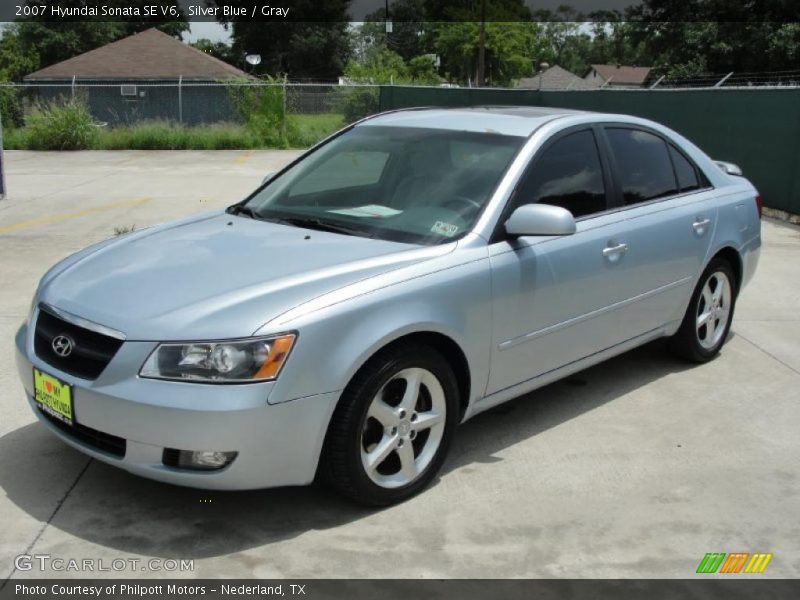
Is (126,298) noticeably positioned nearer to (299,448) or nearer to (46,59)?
(299,448)

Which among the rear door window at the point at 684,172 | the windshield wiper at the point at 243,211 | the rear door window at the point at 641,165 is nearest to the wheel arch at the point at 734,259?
the rear door window at the point at 684,172

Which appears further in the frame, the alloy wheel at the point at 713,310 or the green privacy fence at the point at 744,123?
the green privacy fence at the point at 744,123

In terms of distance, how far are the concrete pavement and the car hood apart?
32.4 inches

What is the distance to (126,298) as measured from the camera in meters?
3.69

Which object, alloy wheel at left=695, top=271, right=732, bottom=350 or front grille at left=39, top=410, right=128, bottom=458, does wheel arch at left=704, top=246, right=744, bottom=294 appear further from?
front grille at left=39, top=410, right=128, bottom=458

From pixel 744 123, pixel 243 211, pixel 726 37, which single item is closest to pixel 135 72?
pixel 726 37

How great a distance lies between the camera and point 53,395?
370cm

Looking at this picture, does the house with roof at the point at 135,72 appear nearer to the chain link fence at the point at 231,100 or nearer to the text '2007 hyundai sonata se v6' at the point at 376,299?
the chain link fence at the point at 231,100

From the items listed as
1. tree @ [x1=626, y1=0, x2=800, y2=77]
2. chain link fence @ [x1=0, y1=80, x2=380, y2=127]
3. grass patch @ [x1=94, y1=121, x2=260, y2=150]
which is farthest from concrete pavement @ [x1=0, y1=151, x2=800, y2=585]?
tree @ [x1=626, y1=0, x2=800, y2=77]

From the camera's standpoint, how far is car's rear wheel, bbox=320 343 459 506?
3618 mm

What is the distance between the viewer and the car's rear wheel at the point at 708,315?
19.0 ft

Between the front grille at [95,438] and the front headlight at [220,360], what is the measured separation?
33 centimetres
